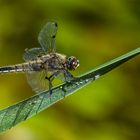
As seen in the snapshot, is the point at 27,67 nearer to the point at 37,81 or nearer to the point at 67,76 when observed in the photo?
the point at 37,81

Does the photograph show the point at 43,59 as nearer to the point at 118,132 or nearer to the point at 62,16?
the point at 118,132

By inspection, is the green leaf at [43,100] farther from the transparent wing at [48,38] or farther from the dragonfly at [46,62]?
the transparent wing at [48,38]

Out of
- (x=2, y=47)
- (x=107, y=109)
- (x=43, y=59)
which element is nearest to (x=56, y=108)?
(x=107, y=109)

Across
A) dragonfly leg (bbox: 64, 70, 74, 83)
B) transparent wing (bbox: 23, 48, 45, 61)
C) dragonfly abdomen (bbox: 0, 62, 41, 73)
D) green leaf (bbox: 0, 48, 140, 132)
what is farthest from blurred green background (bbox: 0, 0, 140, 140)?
green leaf (bbox: 0, 48, 140, 132)

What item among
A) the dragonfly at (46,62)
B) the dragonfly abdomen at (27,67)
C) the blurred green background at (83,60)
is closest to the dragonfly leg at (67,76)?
the dragonfly at (46,62)

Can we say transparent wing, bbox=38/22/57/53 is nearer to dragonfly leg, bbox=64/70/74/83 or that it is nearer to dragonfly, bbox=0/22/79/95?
dragonfly, bbox=0/22/79/95
